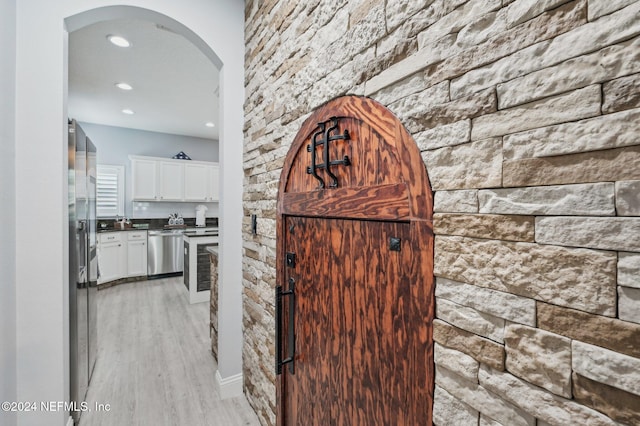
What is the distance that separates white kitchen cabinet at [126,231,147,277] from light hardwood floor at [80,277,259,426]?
53.4 inches

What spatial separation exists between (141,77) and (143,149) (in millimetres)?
3042

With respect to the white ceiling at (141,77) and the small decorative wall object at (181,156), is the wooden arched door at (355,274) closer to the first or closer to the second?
the white ceiling at (141,77)

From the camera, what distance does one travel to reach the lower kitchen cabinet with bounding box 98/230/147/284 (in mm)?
5289

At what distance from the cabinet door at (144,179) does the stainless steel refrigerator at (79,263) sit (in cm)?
389

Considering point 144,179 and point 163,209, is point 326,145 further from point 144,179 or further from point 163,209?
point 163,209

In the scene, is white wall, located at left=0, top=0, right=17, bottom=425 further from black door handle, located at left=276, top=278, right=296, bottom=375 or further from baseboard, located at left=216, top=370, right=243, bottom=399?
black door handle, located at left=276, top=278, right=296, bottom=375

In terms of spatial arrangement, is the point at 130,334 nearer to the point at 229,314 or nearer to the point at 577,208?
the point at 229,314

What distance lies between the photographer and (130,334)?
11.1 feet

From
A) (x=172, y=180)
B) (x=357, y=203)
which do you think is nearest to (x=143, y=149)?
(x=172, y=180)

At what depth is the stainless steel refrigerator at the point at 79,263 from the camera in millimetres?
1906

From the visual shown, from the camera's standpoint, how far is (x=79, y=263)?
208 centimetres

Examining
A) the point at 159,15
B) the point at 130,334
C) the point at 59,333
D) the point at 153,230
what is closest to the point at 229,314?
the point at 59,333

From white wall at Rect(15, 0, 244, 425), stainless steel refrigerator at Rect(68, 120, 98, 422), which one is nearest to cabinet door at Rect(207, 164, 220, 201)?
stainless steel refrigerator at Rect(68, 120, 98, 422)

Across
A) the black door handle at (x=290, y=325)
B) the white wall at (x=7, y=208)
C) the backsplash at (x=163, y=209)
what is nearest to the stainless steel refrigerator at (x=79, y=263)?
the white wall at (x=7, y=208)
